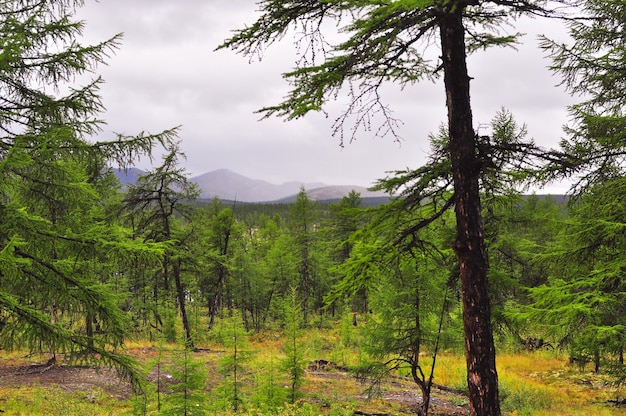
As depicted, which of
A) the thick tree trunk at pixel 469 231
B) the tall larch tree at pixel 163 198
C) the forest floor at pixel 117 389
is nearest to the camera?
the thick tree trunk at pixel 469 231

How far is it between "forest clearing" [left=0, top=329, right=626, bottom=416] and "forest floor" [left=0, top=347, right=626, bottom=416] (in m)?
0.03

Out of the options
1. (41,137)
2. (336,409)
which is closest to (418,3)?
(41,137)

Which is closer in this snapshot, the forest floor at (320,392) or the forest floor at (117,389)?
the forest floor at (320,392)

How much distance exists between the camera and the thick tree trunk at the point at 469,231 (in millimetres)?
4734

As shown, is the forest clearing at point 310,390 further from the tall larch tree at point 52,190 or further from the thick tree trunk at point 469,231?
the thick tree trunk at point 469,231

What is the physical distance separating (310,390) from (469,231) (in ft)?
43.2

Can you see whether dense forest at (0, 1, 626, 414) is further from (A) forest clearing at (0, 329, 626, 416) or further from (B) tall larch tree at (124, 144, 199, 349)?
(B) tall larch tree at (124, 144, 199, 349)

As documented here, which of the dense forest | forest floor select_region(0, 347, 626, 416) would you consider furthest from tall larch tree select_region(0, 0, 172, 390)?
forest floor select_region(0, 347, 626, 416)

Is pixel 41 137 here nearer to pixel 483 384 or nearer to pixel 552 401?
pixel 483 384

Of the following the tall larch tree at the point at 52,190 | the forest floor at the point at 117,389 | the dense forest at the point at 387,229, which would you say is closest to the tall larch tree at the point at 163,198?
the forest floor at the point at 117,389

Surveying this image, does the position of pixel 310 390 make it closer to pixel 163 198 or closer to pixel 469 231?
pixel 163 198

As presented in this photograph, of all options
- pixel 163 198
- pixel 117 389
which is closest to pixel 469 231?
pixel 117 389

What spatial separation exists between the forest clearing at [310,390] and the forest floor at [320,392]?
0.03 metres

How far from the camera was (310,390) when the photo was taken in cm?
1566
